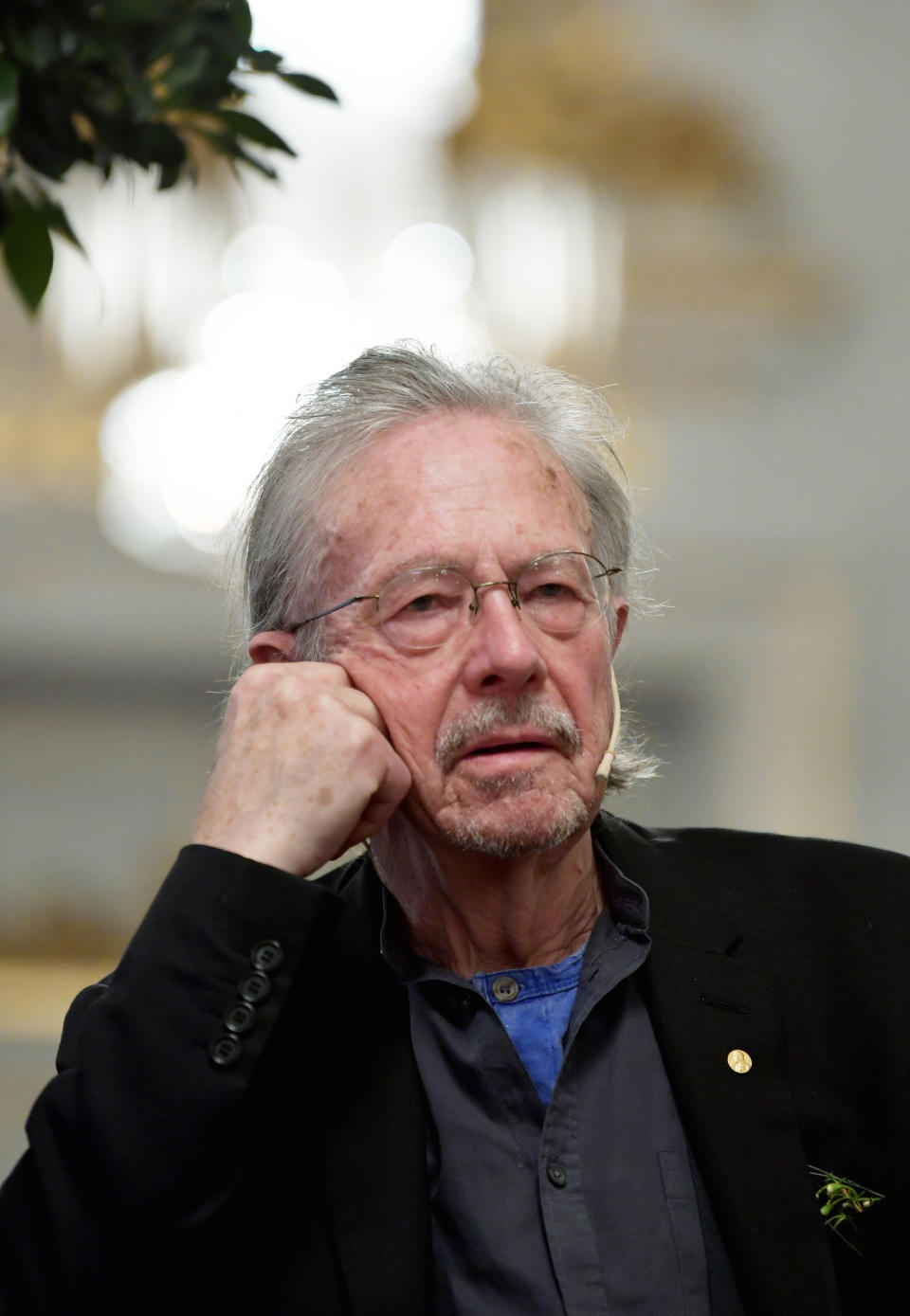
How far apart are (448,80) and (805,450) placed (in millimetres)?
2428

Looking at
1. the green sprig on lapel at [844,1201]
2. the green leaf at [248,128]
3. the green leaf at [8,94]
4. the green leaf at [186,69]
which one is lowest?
the green sprig on lapel at [844,1201]

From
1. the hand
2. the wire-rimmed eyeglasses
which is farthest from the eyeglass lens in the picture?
the hand

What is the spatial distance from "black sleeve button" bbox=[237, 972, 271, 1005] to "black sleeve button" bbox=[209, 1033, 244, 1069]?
47 mm

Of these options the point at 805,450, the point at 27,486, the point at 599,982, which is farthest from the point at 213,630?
the point at 599,982

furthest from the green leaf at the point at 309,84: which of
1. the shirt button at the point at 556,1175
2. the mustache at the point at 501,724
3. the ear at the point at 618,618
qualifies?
the shirt button at the point at 556,1175

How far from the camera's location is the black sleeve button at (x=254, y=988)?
161 centimetres

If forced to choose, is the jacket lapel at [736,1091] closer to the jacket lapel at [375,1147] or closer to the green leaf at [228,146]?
the jacket lapel at [375,1147]

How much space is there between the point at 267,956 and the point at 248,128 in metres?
0.91

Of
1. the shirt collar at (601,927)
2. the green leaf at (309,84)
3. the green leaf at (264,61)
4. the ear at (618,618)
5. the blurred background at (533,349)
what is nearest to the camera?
the green leaf at (264,61)

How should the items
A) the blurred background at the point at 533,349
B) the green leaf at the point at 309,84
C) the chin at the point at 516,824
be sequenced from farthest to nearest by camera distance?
the blurred background at the point at 533,349 < the chin at the point at 516,824 < the green leaf at the point at 309,84

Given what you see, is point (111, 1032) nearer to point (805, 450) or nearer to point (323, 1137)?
point (323, 1137)

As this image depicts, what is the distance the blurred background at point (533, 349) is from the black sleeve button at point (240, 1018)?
Result: 459cm

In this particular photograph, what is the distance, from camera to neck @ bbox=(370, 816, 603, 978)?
187 centimetres

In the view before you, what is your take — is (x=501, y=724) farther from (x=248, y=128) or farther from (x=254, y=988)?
(x=248, y=128)
